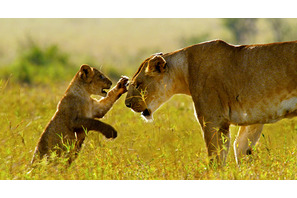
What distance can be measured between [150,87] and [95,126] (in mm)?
769

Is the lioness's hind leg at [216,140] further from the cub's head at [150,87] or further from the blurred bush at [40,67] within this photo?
the blurred bush at [40,67]

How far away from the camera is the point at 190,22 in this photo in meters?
37.4

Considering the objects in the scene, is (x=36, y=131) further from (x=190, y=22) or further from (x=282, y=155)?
(x=190, y=22)

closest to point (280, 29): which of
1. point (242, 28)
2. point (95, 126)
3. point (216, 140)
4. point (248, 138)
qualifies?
point (242, 28)

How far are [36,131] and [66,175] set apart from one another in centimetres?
251

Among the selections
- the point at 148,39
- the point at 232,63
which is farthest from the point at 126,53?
the point at 232,63

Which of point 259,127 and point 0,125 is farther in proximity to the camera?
point 0,125

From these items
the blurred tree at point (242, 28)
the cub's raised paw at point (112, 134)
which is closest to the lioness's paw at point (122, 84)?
the cub's raised paw at point (112, 134)

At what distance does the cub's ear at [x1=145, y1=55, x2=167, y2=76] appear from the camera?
22.2 feet

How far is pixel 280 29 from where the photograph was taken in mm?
26797

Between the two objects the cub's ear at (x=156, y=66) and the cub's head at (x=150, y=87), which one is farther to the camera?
the cub's head at (x=150, y=87)

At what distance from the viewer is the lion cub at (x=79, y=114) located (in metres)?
6.92

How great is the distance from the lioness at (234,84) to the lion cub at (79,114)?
657mm

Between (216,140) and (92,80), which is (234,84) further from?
(92,80)
